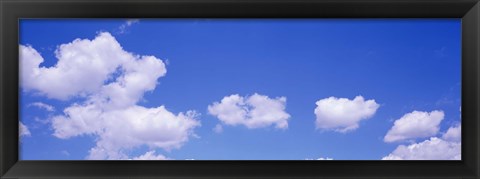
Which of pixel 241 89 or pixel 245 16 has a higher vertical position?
pixel 245 16

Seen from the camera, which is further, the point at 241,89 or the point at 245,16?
the point at 241,89

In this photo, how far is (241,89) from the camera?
1540 mm

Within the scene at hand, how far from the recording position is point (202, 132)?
5.20 ft

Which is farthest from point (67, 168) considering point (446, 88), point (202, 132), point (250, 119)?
point (446, 88)

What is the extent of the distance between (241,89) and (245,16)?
249 millimetres

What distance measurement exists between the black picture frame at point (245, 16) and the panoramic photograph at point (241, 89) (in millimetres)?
70

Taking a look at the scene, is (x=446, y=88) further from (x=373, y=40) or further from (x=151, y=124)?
(x=151, y=124)

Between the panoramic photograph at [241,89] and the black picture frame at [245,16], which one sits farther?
the panoramic photograph at [241,89]

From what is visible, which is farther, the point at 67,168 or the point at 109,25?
the point at 109,25

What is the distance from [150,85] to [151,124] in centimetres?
11

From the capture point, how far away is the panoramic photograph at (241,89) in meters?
1.48

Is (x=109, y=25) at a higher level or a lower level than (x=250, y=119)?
higher

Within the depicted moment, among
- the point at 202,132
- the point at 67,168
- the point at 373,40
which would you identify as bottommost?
the point at 67,168

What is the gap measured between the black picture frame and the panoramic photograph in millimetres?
70
